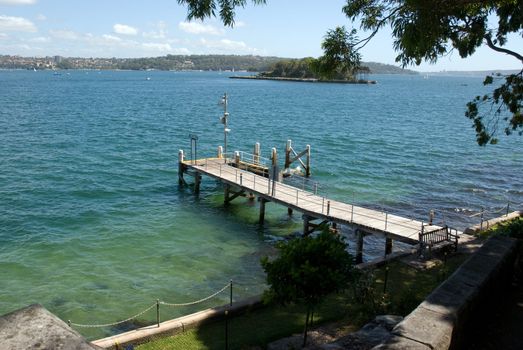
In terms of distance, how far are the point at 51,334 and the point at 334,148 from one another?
160ft

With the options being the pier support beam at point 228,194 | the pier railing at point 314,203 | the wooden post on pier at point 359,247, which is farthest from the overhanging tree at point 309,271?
the pier support beam at point 228,194

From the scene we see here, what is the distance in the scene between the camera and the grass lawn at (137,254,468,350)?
12.1m

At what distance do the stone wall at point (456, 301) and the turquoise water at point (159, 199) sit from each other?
951 cm

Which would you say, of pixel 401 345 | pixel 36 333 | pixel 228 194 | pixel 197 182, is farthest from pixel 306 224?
pixel 36 333

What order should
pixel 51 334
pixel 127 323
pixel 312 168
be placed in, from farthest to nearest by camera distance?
pixel 312 168 < pixel 127 323 < pixel 51 334

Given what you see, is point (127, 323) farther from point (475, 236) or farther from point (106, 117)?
point (106, 117)

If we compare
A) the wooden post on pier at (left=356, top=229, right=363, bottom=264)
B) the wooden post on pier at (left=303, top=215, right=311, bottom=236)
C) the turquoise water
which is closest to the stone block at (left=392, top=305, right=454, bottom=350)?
the turquoise water

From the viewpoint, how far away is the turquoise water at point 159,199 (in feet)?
60.3

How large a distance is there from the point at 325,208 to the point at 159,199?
11918mm

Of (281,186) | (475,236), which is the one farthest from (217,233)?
(475,236)

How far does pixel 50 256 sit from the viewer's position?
21.1 m

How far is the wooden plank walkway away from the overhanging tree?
9.32m

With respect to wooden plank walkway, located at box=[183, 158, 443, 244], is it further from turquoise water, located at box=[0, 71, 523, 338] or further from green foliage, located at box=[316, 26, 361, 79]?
green foliage, located at box=[316, 26, 361, 79]

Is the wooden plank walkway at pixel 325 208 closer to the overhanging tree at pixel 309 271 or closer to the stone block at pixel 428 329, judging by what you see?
the overhanging tree at pixel 309 271
